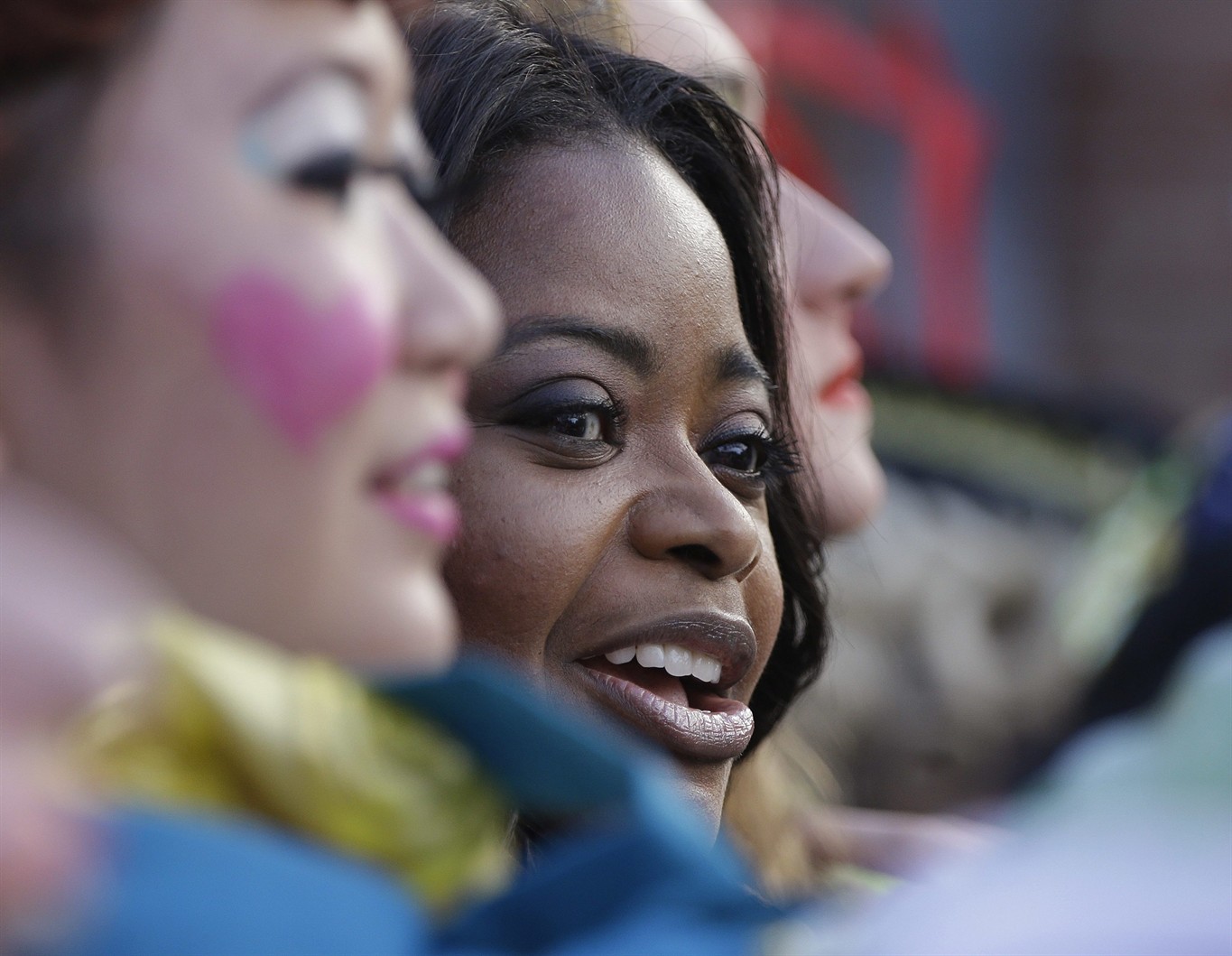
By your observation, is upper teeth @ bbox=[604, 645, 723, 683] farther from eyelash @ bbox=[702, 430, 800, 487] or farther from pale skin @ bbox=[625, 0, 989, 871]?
pale skin @ bbox=[625, 0, 989, 871]

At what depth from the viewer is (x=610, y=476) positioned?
4.88 feet

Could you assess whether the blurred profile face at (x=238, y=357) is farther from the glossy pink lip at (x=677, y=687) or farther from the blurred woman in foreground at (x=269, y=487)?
the glossy pink lip at (x=677, y=687)

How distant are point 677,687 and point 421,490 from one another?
1.87 feet

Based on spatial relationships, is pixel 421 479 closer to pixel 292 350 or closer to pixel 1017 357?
pixel 292 350

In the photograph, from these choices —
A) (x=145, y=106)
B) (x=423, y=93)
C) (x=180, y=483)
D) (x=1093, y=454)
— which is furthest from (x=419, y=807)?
(x=1093, y=454)

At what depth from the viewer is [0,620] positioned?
0.76m

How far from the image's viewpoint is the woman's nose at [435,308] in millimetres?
958

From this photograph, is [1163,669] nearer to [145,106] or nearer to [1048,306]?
[145,106]

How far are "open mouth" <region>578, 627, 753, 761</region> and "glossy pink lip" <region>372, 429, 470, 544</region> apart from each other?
1.63 ft

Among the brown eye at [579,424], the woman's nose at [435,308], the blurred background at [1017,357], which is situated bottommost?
the blurred background at [1017,357]

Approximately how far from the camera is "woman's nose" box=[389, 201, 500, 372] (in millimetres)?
958

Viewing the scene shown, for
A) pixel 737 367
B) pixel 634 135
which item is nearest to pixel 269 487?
pixel 737 367

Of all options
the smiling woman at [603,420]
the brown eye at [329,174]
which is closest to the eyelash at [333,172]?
the brown eye at [329,174]

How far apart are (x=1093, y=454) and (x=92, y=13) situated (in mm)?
4414
